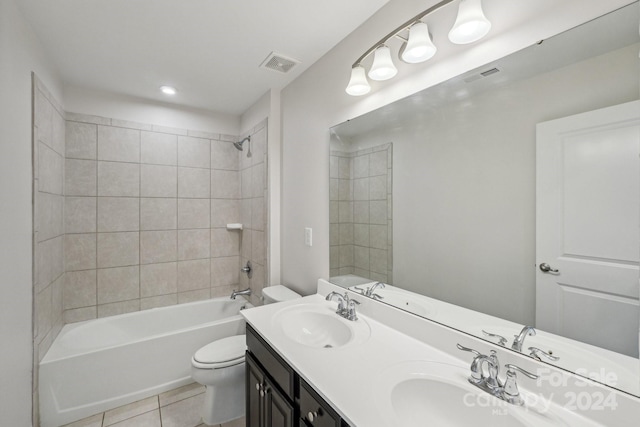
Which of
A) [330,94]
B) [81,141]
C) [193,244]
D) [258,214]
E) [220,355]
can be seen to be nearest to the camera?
[330,94]

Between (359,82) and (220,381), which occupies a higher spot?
(359,82)

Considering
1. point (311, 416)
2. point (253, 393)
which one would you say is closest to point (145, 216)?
point (253, 393)

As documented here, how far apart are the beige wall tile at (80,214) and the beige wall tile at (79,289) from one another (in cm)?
37

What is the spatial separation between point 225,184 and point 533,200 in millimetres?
2759

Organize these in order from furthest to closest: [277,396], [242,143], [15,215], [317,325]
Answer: [242,143] → [317,325] → [15,215] → [277,396]

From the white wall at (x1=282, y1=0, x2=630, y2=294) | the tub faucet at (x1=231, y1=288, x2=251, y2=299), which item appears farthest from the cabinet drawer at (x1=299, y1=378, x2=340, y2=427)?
the tub faucet at (x1=231, y1=288, x2=251, y2=299)

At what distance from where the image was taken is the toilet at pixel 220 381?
68.4 inches

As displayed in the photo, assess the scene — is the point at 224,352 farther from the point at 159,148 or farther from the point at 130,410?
the point at 159,148

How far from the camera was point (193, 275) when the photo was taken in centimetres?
279

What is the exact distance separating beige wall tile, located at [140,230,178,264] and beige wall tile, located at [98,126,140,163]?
72cm

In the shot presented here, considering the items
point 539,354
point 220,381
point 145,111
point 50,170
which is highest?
point 145,111

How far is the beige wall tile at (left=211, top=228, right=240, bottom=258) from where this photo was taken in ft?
9.55

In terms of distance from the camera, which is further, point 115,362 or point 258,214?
point 258,214

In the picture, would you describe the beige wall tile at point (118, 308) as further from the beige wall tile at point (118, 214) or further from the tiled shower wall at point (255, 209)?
the tiled shower wall at point (255, 209)
